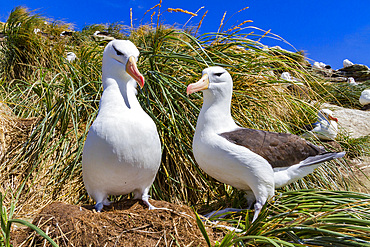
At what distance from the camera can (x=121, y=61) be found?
7.09 feet

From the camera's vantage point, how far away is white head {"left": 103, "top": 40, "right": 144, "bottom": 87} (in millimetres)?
2085

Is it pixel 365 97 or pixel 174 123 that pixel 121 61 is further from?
pixel 365 97

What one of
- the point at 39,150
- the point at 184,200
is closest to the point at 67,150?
the point at 39,150

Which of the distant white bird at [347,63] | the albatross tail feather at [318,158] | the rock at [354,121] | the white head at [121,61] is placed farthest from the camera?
the distant white bird at [347,63]

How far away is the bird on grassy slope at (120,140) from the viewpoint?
1.96 m

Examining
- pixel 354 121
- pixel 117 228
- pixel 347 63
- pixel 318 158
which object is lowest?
pixel 117 228

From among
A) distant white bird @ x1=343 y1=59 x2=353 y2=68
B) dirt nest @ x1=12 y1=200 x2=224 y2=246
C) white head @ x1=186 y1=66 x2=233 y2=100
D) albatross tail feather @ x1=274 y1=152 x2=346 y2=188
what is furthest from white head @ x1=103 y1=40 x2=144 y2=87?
distant white bird @ x1=343 y1=59 x2=353 y2=68

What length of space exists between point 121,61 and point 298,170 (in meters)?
1.59

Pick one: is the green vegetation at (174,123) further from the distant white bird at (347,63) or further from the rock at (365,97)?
the distant white bird at (347,63)

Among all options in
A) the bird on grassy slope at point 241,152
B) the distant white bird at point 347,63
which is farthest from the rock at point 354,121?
the distant white bird at point 347,63

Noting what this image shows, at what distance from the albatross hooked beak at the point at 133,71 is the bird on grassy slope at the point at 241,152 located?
428 mm

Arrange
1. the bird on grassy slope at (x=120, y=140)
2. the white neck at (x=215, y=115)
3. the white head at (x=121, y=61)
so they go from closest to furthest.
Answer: the bird on grassy slope at (x=120, y=140) < the white head at (x=121, y=61) < the white neck at (x=215, y=115)

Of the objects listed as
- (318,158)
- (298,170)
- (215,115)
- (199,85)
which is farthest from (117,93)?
(318,158)

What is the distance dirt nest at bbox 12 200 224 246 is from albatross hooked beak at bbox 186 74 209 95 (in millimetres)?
832
